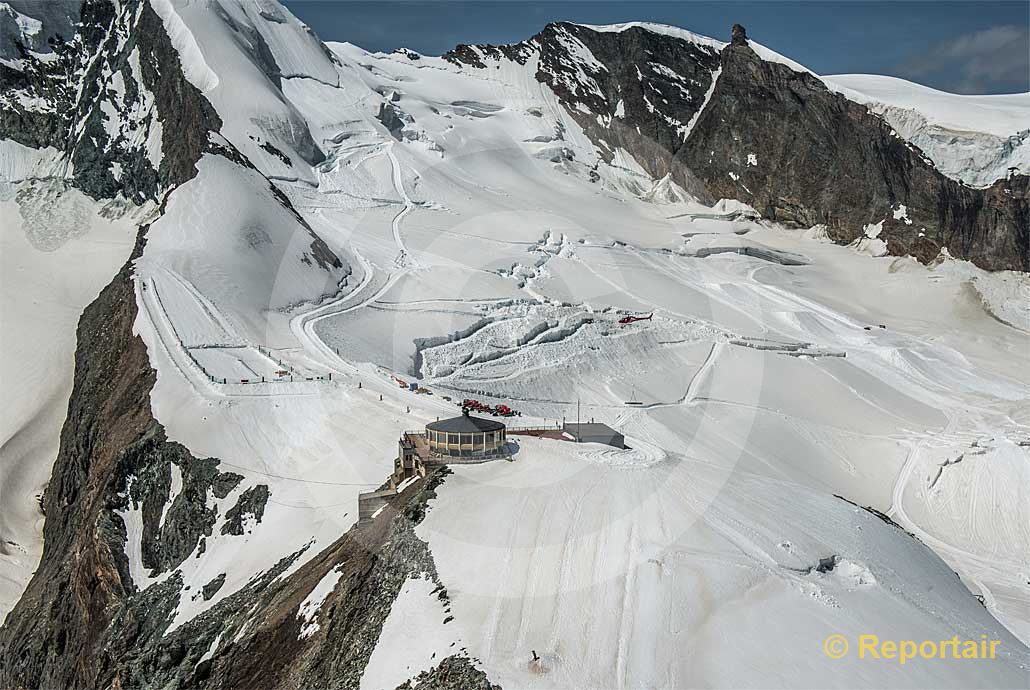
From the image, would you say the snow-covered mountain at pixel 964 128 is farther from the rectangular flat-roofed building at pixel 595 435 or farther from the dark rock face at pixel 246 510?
the dark rock face at pixel 246 510

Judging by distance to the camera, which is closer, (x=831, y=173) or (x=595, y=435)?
(x=595, y=435)

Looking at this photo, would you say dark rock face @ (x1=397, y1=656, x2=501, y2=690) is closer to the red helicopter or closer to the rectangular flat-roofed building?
the rectangular flat-roofed building

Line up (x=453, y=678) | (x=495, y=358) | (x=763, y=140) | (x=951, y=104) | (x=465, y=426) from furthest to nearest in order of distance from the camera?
(x=763, y=140) → (x=951, y=104) → (x=495, y=358) → (x=465, y=426) → (x=453, y=678)

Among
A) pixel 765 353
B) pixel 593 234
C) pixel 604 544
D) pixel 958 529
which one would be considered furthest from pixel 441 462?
pixel 593 234

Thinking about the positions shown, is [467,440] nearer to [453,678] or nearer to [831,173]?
[453,678]

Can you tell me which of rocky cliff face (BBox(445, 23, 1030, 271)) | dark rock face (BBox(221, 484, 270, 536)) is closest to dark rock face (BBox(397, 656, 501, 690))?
dark rock face (BBox(221, 484, 270, 536))

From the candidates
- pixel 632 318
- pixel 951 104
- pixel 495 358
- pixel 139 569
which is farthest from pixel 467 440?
pixel 951 104
